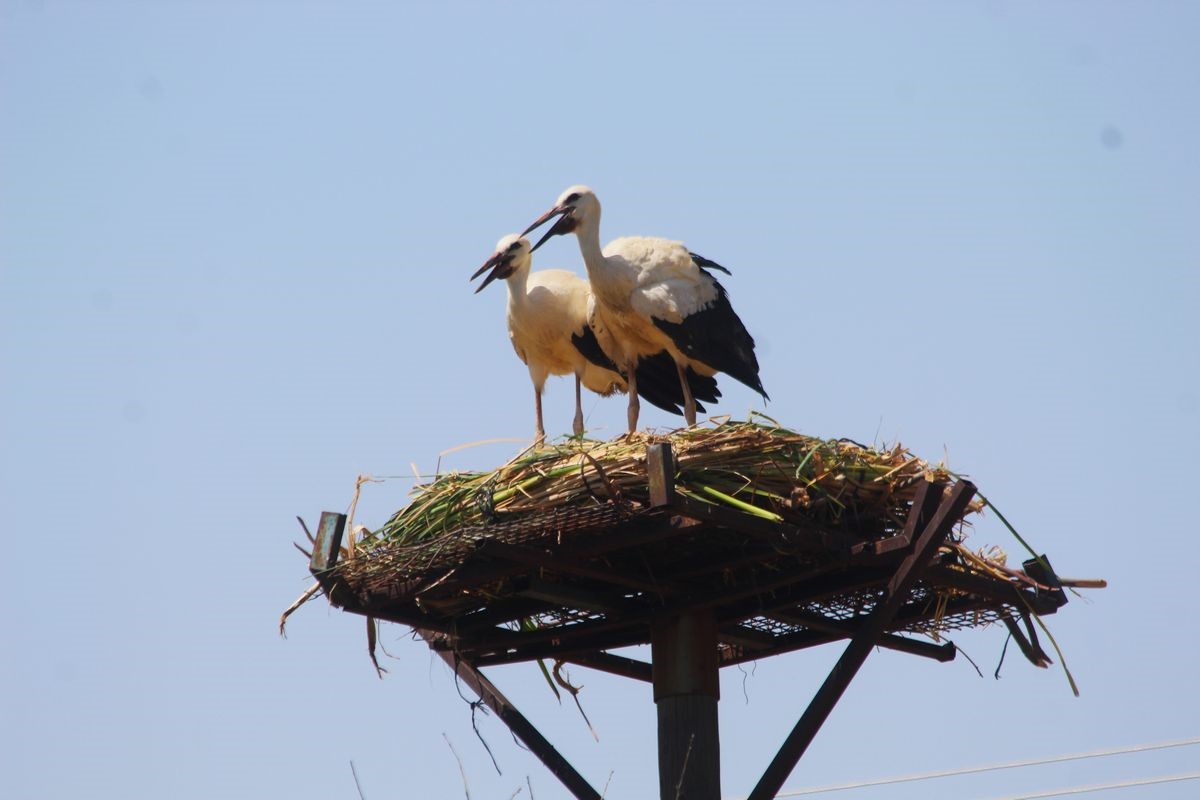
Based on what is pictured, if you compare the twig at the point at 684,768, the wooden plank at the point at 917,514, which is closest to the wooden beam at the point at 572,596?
the twig at the point at 684,768

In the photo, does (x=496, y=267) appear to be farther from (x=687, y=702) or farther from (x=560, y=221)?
(x=687, y=702)

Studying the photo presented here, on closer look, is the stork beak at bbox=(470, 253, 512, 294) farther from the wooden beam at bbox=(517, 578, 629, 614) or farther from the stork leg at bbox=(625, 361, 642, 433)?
the wooden beam at bbox=(517, 578, 629, 614)

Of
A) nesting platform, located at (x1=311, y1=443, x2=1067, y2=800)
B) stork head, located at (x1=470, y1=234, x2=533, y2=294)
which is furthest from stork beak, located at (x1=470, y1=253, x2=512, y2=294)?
nesting platform, located at (x1=311, y1=443, x2=1067, y2=800)

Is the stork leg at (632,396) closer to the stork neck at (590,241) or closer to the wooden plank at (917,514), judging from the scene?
the stork neck at (590,241)

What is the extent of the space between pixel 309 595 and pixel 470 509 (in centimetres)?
78

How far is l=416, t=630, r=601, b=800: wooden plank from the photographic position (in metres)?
6.88

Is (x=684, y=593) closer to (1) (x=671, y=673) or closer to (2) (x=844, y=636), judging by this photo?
(1) (x=671, y=673)

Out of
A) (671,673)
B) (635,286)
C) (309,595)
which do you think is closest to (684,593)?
(671,673)

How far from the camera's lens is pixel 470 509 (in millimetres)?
6594

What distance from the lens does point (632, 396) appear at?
352 inches

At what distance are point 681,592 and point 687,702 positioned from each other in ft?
1.36

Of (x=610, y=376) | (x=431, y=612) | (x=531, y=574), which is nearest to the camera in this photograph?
(x=531, y=574)

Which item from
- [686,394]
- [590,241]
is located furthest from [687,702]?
[590,241]

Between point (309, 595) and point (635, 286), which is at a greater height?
point (635, 286)
